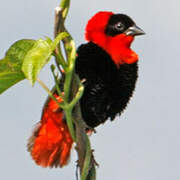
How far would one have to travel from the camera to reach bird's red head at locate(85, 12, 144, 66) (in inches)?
113

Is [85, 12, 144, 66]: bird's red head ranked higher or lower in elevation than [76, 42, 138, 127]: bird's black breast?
higher

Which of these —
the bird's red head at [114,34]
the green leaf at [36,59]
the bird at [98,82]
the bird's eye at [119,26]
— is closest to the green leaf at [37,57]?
the green leaf at [36,59]

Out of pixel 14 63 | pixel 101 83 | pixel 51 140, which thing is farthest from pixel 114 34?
pixel 14 63

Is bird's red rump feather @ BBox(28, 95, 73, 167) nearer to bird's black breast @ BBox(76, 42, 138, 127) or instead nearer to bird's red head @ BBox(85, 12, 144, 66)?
bird's black breast @ BBox(76, 42, 138, 127)

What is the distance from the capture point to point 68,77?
143 cm

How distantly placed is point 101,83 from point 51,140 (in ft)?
1.53

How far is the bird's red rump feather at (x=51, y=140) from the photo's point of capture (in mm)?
2738

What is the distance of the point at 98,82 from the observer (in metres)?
2.76

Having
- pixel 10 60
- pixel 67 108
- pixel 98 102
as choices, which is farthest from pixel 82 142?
pixel 98 102

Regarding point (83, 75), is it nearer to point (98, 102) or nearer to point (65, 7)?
point (98, 102)

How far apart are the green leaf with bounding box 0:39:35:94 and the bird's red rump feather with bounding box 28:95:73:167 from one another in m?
1.29

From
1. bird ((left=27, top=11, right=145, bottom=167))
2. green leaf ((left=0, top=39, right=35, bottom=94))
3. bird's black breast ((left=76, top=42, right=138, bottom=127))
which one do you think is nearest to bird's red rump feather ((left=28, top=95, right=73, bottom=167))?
bird ((left=27, top=11, right=145, bottom=167))

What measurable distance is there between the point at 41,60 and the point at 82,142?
0.35m

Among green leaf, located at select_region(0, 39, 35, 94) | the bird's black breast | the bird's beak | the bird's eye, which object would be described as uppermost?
green leaf, located at select_region(0, 39, 35, 94)
